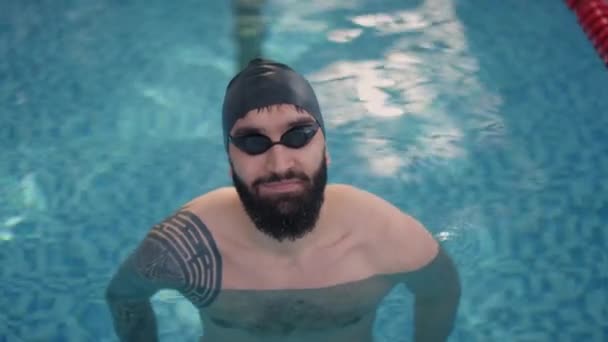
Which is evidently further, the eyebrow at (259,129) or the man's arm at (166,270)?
the man's arm at (166,270)

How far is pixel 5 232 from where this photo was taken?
3553mm

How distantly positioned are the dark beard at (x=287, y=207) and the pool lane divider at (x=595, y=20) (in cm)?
179

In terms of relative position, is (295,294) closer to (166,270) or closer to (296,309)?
(296,309)

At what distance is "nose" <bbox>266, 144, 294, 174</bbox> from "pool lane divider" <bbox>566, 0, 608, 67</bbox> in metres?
1.85

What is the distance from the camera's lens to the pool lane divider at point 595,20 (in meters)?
3.31

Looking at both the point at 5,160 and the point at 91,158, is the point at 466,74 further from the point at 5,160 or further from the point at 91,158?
the point at 5,160

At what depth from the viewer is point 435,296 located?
2.48m

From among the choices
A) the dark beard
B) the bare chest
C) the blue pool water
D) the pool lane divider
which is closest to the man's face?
the dark beard

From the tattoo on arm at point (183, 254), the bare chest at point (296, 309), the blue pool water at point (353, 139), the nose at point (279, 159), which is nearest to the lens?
the nose at point (279, 159)

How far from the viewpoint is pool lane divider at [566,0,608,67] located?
331 centimetres

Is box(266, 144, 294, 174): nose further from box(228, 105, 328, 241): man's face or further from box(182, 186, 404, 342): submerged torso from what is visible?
box(182, 186, 404, 342): submerged torso

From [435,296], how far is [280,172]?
2.60 ft

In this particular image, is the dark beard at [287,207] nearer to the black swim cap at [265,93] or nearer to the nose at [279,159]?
the nose at [279,159]

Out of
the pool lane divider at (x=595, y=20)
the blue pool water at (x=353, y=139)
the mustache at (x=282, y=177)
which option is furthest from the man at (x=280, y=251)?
the pool lane divider at (x=595, y=20)
